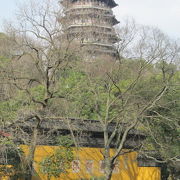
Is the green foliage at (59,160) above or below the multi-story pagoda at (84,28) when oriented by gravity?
below

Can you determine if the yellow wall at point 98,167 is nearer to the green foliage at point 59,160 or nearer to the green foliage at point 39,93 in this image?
the green foliage at point 59,160

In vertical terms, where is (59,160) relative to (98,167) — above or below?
above

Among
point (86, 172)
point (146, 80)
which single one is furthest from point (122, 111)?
point (146, 80)

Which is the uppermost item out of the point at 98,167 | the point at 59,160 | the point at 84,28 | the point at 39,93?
the point at 84,28

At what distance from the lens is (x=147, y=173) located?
572 inches

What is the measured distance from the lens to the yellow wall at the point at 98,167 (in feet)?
39.8

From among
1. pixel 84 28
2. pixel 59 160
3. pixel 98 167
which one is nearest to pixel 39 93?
pixel 59 160

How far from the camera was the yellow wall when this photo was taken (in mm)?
12125

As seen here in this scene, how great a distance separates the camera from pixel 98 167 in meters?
13.4

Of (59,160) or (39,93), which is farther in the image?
(39,93)

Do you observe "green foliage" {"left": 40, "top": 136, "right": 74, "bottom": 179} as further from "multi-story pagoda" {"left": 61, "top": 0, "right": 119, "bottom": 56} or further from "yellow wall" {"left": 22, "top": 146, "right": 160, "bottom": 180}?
"multi-story pagoda" {"left": 61, "top": 0, "right": 119, "bottom": 56}

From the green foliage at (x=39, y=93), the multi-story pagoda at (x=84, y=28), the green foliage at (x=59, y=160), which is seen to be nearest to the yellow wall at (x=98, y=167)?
the green foliage at (x=59, y=160)

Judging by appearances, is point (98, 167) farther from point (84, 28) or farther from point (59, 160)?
point (84, 28)

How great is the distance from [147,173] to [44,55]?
23.1 ft
